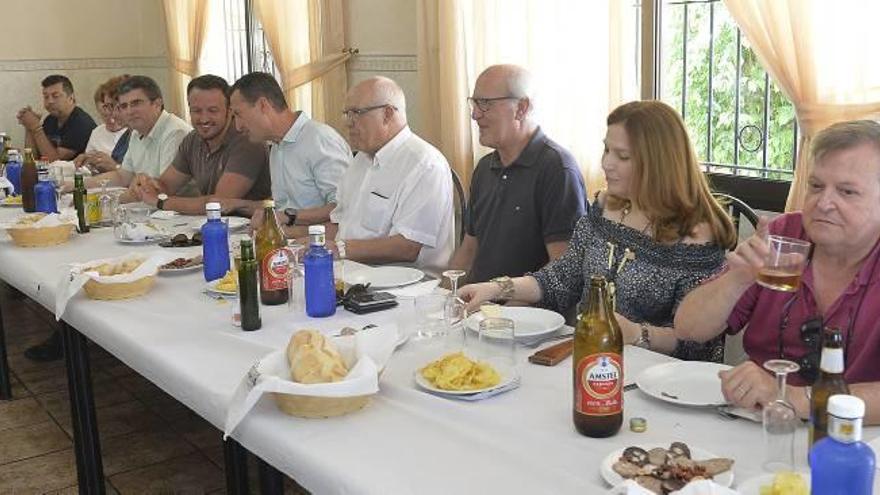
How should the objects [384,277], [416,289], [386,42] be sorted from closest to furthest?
[416,289] → [384,277] → [386,42]

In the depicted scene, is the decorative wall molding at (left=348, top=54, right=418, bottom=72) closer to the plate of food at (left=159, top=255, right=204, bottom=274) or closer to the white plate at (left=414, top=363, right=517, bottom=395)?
the plate of food at (left=159, top=255, right=204, bottom=274)

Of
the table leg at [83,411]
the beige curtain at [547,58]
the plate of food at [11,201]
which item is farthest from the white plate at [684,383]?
the plate of food at [11,201]

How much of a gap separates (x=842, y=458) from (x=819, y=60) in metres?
2.02

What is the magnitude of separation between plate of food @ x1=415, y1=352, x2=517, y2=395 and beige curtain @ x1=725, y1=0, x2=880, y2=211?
1.46 meters

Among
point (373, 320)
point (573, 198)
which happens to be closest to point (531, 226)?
point (573, 198)

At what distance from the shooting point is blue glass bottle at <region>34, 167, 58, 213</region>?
3.79 metres

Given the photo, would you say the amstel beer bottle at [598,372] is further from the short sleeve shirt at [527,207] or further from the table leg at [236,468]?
the short sleeve shirt at [527,207]

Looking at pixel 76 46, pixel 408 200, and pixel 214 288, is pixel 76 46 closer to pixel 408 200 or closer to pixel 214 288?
pixel 408 200

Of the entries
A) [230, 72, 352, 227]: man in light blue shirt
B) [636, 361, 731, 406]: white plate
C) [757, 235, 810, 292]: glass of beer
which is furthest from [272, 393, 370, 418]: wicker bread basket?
[230, 72, 352, 227]: man in light blue shirt

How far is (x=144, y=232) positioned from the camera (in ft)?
10.7

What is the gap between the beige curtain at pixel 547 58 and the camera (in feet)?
11.6

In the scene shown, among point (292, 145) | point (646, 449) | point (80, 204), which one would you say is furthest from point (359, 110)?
point (646, 449)

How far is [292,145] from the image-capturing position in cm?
380

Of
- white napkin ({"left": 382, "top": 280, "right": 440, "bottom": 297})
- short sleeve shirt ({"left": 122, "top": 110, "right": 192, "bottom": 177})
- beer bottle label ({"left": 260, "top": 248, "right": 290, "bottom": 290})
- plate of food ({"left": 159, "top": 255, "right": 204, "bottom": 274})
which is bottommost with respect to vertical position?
white napkin ({"left": 382, "top": 280, "right": 440, "bottom": 297})
